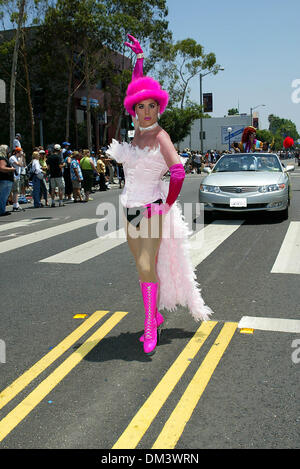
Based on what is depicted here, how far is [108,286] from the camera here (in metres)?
6.05

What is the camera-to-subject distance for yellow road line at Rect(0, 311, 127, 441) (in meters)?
3.06

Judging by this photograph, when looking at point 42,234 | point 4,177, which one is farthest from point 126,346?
point 4,177

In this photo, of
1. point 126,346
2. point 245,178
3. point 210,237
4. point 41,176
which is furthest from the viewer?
point 41,176

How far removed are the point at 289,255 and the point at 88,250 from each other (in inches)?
122

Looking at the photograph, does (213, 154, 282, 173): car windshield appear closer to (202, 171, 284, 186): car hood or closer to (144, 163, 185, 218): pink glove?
(202, 171, 284, 186): car hood

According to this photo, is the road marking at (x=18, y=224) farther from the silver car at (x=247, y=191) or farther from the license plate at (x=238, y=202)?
the license plate at (x=238, y=202)

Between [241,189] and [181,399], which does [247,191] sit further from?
[181,399]

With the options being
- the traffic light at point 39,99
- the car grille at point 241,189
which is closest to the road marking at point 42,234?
the car grille at point 241,189

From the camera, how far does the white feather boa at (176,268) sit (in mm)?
4195

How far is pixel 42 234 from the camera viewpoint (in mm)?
10133

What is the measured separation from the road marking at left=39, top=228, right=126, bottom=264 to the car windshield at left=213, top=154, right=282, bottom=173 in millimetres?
3401

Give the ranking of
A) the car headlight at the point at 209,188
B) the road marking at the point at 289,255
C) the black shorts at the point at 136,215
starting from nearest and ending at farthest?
the black shorts at the point at 136,215
the road marking at the point at 289,255
the car headlight at the point at 209,188

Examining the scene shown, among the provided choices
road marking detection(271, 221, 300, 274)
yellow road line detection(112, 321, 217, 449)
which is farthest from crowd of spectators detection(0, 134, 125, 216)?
yellow road line detection(112, 321, 217, 449)

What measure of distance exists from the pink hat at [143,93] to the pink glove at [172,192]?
1.95 feet
